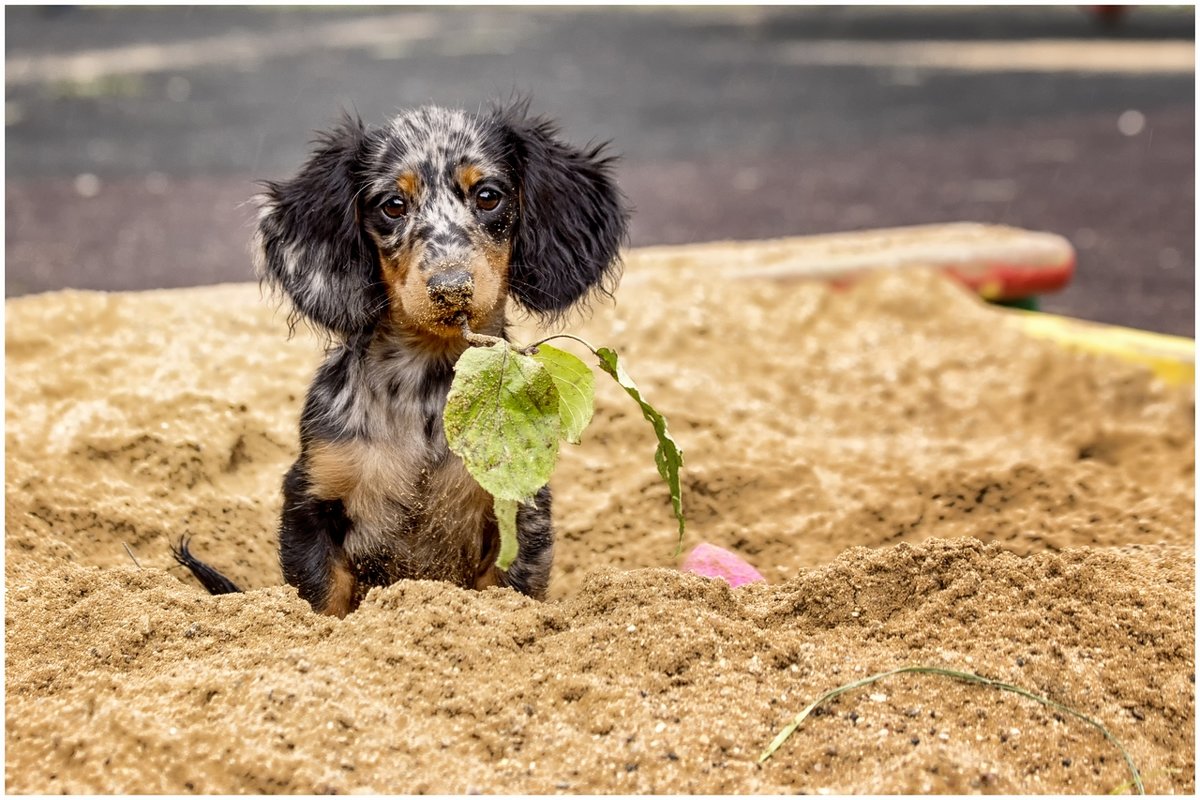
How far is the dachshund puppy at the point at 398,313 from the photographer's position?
3176mm

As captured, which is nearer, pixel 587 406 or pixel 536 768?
pixel 536 768

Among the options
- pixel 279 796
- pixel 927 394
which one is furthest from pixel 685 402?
pixel 279 796

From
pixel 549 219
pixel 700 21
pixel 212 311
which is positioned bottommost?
pixel 212 311

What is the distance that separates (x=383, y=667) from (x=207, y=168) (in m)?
7.98

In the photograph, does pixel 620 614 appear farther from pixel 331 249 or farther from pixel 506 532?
pixel 331 249

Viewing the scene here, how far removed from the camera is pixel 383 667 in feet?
8.18

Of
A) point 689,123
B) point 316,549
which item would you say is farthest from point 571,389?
point 689,123

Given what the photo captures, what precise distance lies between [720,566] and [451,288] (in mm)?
1088

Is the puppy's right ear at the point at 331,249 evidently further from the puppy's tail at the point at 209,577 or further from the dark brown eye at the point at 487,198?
the puppy's tail at the point at 209,577

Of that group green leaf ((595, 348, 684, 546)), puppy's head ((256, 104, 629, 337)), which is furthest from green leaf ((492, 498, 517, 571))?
puppy's head ((256, 104, 629, 337))

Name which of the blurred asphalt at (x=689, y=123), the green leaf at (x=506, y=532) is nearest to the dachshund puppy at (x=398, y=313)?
the green leaf at (x=506, y=532)

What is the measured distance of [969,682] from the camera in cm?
249

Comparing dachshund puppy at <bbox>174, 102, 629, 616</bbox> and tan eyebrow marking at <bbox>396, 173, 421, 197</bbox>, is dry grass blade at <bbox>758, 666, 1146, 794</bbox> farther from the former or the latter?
tan eyebrow marking at <bbox>396, 173, 421, 197</bbox>

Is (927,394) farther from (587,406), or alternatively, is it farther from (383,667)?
(383,667)
